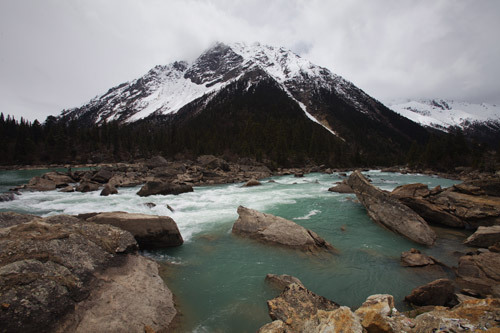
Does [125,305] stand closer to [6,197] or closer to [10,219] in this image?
[10,219]

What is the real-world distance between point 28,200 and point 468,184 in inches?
1300

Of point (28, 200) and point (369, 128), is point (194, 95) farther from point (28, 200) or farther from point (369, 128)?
point (28, 200)

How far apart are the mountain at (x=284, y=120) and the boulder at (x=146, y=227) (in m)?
61.9

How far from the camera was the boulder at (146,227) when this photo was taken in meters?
9.22

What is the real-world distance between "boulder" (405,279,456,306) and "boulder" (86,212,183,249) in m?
9.04

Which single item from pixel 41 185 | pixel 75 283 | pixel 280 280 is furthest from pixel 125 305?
pixel 41 185

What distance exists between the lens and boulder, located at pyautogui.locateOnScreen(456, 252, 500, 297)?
7074 mm

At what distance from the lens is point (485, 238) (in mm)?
10062

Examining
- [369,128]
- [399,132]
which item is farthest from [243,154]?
[399,132]

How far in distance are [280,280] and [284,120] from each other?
368 ft

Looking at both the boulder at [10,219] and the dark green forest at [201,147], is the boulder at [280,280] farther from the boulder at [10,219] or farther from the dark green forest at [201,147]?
the dark green forest at [201,147]

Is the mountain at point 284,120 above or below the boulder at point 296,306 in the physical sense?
above

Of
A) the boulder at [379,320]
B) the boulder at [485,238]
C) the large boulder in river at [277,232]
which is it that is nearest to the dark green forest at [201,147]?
the large boulder in river at [277,232]

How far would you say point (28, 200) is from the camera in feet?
60.1
